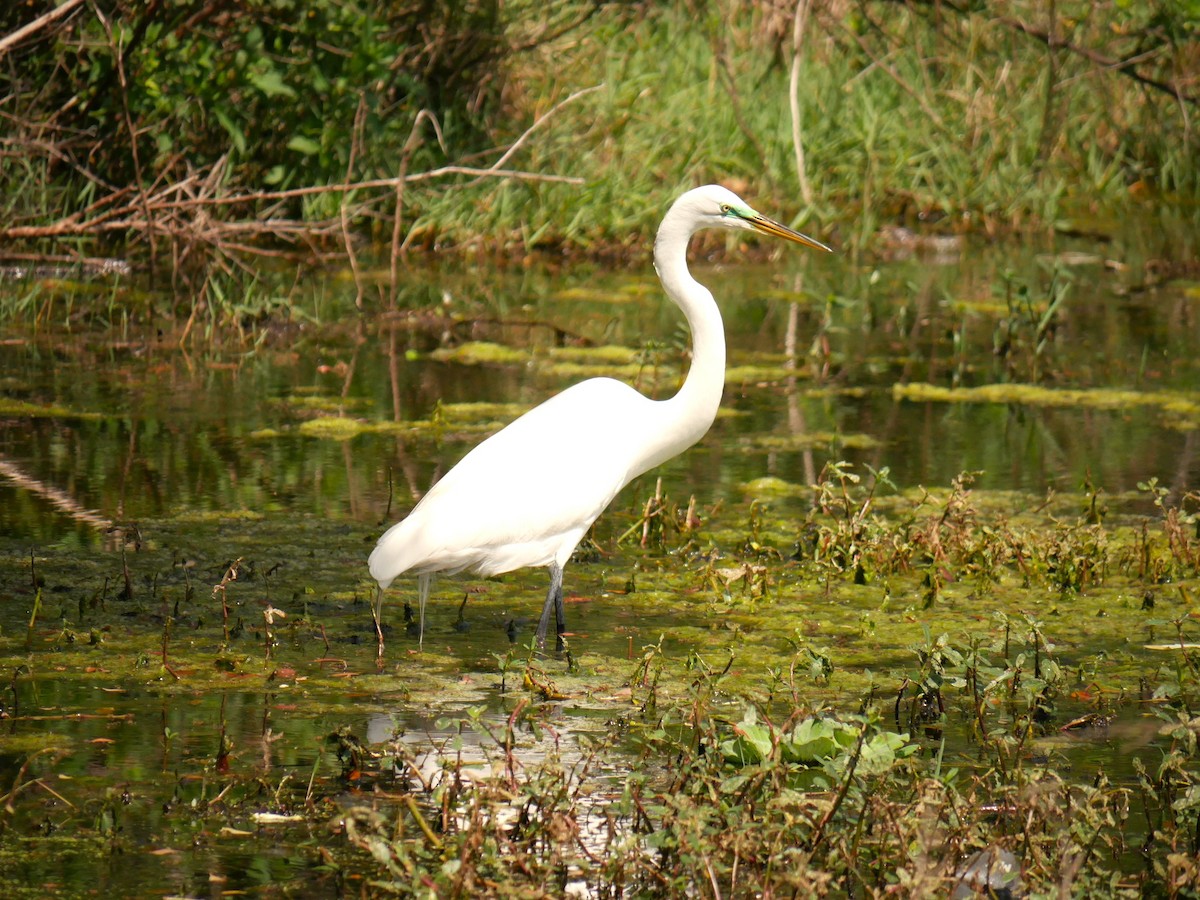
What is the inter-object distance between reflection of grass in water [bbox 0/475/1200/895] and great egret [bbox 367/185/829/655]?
0.87 feet

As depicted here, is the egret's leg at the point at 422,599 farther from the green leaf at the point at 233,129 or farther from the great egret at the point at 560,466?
the green leaf at the point at 233,129

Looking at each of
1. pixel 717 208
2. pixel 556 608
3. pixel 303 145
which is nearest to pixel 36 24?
pixel 303 145

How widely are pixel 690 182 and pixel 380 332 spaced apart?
3.21 metres

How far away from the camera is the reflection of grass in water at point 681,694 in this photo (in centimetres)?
326

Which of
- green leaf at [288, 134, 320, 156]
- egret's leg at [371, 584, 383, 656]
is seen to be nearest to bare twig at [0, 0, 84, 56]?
green leaf at [288, 134, 320, 156]

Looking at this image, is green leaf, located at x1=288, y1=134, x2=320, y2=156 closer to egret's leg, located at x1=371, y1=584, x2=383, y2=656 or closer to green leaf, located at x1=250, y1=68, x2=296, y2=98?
green leaf, located at x1=250, y1=68, x2=296, y2=98

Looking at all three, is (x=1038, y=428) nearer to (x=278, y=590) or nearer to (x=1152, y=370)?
(x=1152, y=370)

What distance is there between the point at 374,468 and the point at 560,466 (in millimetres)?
2095

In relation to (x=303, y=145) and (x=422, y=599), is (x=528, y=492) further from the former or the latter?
(x=303, y=145)

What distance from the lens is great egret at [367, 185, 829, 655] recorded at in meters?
4.83

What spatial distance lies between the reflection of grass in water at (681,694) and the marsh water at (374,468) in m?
0.02

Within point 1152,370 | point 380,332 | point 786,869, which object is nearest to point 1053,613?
point 786,869

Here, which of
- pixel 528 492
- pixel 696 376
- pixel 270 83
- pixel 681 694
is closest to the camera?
pixel 681 694

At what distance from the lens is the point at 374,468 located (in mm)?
6988
